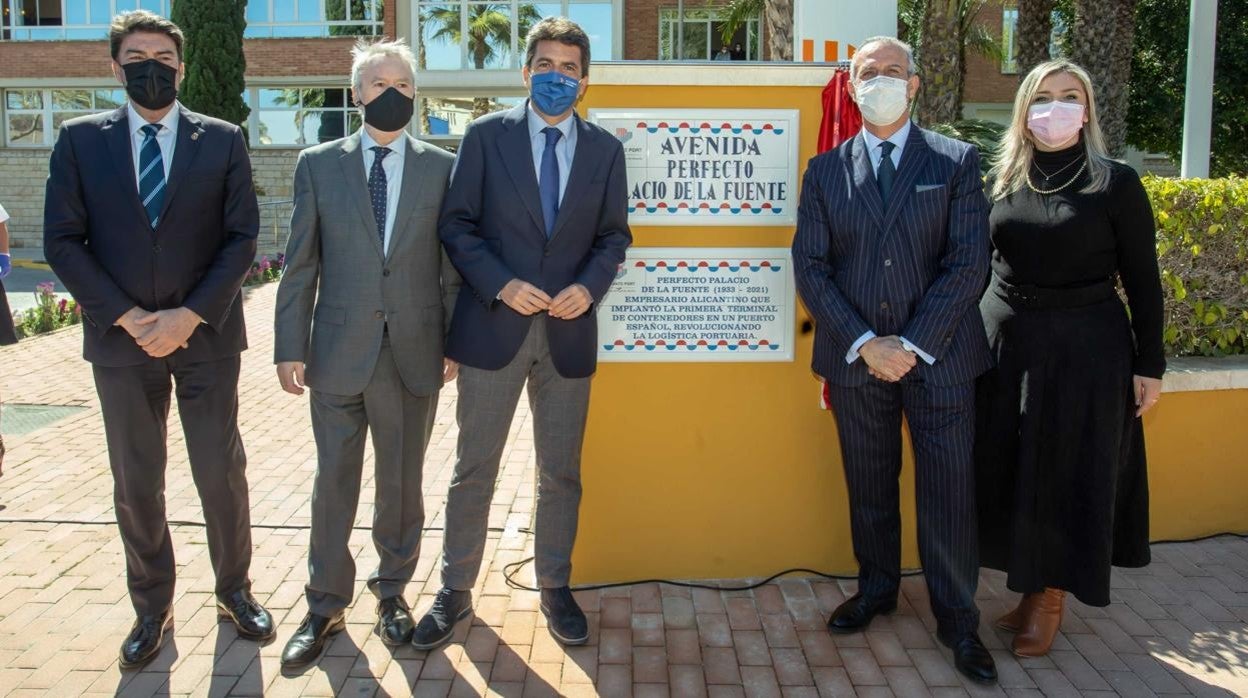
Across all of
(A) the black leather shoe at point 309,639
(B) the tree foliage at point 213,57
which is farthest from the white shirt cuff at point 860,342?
(B) the tree foliage at point 213,57

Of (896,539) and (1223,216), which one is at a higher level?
(1223,216)

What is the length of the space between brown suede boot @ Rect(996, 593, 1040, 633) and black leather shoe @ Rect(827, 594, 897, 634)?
0.44 meters

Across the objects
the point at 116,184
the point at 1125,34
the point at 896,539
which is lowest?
Result: the point at 896,539

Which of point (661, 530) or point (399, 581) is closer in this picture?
point (399, 581)

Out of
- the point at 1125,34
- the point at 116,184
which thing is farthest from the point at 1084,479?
the point at 1125,34

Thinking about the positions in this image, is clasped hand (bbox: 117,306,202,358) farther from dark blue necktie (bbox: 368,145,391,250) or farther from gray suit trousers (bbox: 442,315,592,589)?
gray suit trousers (bbox: 442,315,592,589)

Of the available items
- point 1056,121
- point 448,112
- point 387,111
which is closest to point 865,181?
point 1056,121

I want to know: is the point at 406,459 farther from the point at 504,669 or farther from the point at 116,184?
the point at 116,184

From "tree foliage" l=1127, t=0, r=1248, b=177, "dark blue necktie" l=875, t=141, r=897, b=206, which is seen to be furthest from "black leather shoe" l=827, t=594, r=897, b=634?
"tree foliage" l=1127, t=0, r=1248, b=177

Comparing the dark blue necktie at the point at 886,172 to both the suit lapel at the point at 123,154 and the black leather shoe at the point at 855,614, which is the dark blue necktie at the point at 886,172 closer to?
the black leather shoe at the point at 855,614

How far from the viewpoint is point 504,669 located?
3795 millimetres

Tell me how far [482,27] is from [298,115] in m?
7.18

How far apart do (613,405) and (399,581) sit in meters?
1.15

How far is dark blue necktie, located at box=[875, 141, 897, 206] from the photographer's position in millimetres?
3848
